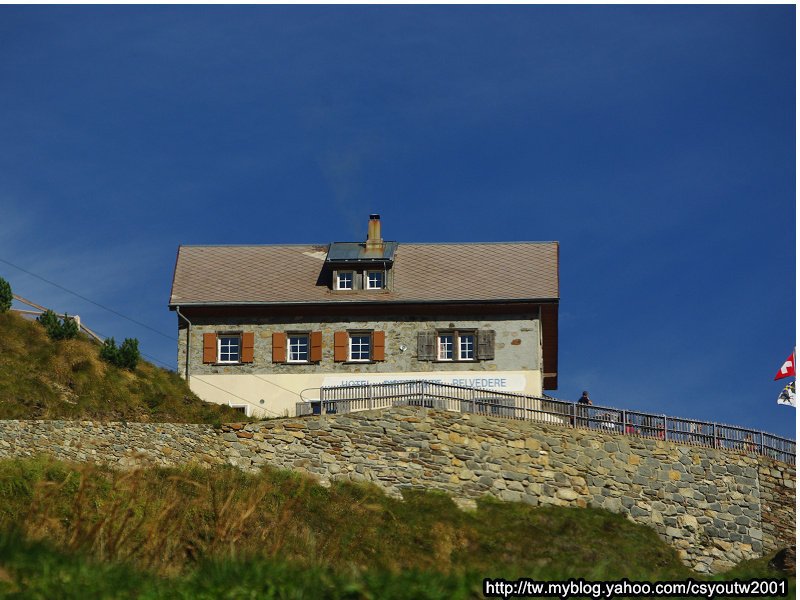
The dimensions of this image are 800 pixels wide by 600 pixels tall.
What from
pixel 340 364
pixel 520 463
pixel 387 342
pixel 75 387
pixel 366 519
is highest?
pixel 387 342

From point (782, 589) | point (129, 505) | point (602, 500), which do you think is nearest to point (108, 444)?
point (602, 500)

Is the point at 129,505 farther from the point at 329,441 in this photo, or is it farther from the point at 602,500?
the point at 602,500

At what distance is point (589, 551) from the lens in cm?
3662

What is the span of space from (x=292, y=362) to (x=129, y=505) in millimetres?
27424

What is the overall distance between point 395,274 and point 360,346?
11.7 feet

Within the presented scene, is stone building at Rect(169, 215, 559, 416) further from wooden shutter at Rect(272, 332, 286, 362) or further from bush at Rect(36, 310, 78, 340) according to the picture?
bush at Rect(36, 310, 78, 340)

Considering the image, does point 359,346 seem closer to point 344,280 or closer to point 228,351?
point 344,280

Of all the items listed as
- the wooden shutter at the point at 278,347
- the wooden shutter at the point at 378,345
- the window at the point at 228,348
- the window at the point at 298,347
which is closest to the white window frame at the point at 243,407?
the window at the point at 228,348

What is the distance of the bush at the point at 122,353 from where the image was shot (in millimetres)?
43844

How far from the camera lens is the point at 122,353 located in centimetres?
4400

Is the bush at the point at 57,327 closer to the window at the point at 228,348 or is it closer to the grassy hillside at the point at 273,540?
the window at the point at 228,348

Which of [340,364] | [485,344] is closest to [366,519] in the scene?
[340,364]

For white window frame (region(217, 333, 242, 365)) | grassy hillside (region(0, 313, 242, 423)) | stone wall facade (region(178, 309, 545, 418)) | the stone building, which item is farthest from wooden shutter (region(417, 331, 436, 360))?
grassy hillside (region(0, 313, 242, 423))

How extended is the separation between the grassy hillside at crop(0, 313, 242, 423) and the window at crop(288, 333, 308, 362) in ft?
15.0
